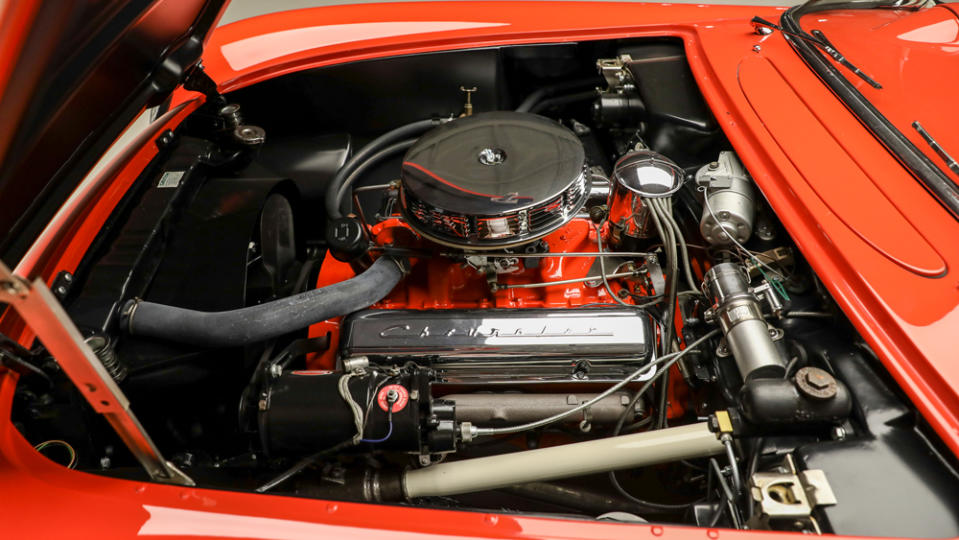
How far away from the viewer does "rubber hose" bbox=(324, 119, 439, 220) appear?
1.36 m

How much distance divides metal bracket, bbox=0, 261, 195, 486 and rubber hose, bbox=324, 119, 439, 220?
2.14 ft

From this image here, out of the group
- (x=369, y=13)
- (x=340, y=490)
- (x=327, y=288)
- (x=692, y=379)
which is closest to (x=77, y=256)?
(x=327, y=288)

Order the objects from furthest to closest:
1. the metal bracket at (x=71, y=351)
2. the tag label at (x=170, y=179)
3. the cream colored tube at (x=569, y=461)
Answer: the tag label at (x=170, y=179), the cream colored tube at (x=569, y=461), the metal bracket at (x=71, y=351)

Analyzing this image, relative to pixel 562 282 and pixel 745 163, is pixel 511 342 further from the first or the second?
pixel 745 163

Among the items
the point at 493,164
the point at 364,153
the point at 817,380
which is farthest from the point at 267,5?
the point at 817,380

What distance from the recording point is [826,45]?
1337 millimetres

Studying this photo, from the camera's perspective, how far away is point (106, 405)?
0.72 m

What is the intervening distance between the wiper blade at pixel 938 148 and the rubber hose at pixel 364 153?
102cm

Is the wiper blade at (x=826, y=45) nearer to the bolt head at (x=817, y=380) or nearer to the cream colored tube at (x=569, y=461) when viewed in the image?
the bolt head at (x=817, y=380)

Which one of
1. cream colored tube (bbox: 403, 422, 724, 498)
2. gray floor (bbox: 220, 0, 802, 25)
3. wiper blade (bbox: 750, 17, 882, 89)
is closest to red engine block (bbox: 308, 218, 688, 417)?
cream colored tube (bbox: 403, 422, 724, 498)

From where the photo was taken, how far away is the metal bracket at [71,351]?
61cm

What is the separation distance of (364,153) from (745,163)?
86 centimetres

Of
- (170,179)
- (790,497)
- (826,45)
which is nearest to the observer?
(790,497)

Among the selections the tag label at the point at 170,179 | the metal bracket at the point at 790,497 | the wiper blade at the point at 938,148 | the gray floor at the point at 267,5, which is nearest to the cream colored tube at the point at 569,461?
the metal bracket at the point at 790,497
